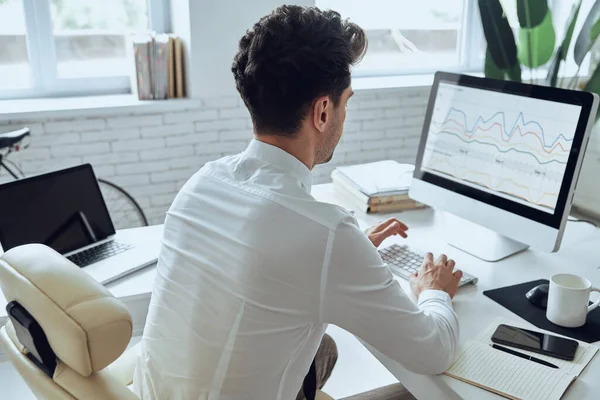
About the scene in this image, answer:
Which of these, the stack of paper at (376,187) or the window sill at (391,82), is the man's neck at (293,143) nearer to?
the stack of paper at (376,187)

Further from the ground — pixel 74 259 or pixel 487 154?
pixel 487 154

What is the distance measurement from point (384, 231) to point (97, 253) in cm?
80

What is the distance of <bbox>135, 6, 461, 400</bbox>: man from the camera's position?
1129 mm

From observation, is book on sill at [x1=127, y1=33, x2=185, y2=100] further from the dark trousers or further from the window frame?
the dark trousers

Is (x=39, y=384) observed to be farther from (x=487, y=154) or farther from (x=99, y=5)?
(x=99, y=5)

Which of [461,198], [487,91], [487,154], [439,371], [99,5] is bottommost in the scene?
[439,371]

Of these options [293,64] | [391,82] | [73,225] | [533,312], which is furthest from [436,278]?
[391,82]

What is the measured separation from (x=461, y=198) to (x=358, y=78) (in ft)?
6.69

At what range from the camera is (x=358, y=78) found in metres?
3.81

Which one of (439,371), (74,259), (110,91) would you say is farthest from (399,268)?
(110,91)

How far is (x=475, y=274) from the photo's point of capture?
171 cm

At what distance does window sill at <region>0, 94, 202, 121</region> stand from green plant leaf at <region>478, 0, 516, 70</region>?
1396 millimetres

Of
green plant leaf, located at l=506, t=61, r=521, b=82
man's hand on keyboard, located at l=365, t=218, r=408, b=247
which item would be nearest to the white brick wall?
green plant leaf, located at l=506, t=61, r=521, b=82

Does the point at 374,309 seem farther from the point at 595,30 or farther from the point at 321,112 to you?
the point at 595,30
